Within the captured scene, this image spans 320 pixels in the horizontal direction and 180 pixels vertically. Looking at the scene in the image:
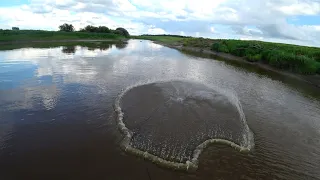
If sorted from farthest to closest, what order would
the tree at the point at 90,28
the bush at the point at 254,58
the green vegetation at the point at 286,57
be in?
1. the tree at the point at 90,28
2. the bush at the point at 254,58
3. the green vegetation at the point at 286,57

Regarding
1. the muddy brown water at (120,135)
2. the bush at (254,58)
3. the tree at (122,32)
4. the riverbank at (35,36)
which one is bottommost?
the muddy brown water at (120,135)

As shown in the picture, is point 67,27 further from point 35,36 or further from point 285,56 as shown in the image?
point 285,56

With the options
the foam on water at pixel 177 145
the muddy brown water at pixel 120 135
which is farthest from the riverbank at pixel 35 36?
the foam on water at pixel 177 145

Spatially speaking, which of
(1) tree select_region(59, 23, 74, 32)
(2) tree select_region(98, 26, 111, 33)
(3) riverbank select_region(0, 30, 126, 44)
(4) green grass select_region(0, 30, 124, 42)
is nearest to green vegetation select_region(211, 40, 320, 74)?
(3) riverbank select_region(0, 30, 126, 44)

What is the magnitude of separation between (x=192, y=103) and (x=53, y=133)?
8971 millimetres

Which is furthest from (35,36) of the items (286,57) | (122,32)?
(122,32)

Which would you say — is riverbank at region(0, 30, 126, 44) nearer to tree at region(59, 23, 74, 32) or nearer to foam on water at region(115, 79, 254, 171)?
tree at region(59, 23, 74, 32)

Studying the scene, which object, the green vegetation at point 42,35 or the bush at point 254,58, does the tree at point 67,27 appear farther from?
the bush at point 254,58

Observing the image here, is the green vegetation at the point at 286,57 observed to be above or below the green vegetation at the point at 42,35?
below

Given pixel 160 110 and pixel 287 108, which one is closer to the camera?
pixel 160 110

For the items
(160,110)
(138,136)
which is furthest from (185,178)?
(160,110)

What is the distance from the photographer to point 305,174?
10.9 meters

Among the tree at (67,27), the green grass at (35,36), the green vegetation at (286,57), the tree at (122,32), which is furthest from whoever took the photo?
the tree at (122,32)

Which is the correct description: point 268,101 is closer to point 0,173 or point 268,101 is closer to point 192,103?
point 192,103
